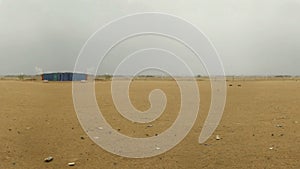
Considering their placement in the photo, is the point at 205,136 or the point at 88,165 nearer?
the point at 88,165

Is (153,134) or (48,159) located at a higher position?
(153,134)

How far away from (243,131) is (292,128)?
4.62 feet

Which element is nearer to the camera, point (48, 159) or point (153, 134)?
point (48, 159)

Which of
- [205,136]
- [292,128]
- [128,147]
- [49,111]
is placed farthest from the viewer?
[49,111]

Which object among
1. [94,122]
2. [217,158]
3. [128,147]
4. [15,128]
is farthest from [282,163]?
[15,128]

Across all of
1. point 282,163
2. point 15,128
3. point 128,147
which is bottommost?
point 282,163

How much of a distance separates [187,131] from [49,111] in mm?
5460

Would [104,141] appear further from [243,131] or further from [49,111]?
[49,111]

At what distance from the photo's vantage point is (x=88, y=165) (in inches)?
306

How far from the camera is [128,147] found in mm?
A: 8852

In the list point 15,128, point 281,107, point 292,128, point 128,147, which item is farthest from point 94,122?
point 281,107

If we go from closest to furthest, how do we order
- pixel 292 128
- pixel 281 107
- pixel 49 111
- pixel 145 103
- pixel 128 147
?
pixel 128 147 < pixel 292 128 < pixel 49 111 < pixel 281 107 < pixel 145 103

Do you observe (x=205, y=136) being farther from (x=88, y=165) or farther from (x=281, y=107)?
(x=281, y=107)

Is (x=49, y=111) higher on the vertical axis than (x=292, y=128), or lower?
higher
